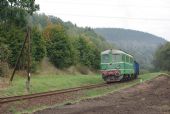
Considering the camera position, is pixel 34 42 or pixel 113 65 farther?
pixel 34 42

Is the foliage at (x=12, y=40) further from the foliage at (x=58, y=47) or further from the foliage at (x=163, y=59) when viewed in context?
the foliage at (x=163, y=59)

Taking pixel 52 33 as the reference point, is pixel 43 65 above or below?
below

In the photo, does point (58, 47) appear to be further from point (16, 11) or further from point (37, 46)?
point (16, 11)

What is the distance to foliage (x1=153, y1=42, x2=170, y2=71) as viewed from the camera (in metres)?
121

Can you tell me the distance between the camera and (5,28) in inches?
1908

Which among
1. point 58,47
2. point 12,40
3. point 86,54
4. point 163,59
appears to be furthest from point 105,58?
point 163,59

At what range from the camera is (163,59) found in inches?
4828

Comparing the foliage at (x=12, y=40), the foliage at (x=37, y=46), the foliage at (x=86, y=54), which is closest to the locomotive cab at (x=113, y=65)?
the foliage at (x=12, y=40)

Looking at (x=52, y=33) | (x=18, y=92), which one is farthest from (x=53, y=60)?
(x=18, y=92)

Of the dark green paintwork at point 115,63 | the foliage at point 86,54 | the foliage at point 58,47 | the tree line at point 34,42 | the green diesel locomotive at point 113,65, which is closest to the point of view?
the green diesel locomotive at point 113,65

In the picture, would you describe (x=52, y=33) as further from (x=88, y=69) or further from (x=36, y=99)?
(x=36, y=99)

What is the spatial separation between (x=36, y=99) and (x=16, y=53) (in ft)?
83.9

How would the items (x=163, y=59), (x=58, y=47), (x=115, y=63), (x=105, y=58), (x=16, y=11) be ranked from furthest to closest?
1. (x=163, y=59)
2. (x=58, y=47)
3. (x=16, y=11)
4. (x=105, y=58)
5. (x=115, y=63)

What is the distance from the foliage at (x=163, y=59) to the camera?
120938 millimetres
